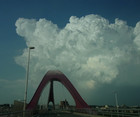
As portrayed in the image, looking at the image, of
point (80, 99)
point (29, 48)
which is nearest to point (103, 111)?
point (29, 48)

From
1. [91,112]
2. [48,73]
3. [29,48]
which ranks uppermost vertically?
[48,73]

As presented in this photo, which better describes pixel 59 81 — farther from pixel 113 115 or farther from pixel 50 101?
pixel 113 115

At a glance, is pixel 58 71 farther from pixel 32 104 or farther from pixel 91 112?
pixel 91 112

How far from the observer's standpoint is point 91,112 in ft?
92.7

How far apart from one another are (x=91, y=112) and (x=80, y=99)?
19342 millimetres

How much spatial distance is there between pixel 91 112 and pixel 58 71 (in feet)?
92.1

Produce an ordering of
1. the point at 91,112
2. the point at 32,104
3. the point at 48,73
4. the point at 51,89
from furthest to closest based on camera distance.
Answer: the point at 51,89 < the point at 48,73 < the point at 32,104 < the point at 91,112

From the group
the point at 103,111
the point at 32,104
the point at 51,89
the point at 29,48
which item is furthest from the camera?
the point at 51,89

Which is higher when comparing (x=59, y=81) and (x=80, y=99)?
(x=59, y=81)

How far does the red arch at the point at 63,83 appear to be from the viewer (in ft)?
152

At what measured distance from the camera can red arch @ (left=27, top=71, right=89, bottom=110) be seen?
46184mm

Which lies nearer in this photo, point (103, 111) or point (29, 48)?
point (29, 48)

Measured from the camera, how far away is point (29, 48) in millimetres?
19172

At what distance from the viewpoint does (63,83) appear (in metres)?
51.3
